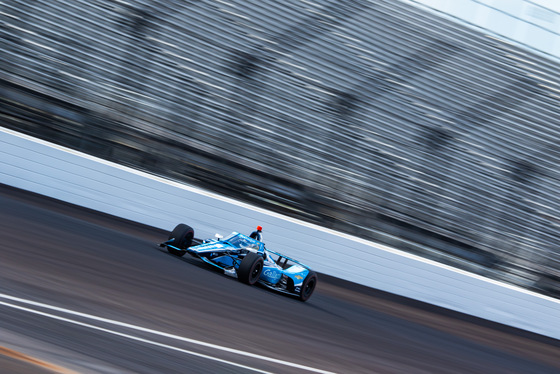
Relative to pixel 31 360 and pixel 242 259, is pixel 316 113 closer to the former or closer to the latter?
pixel 242 259

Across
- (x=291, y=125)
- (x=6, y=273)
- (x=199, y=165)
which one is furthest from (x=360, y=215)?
(x=6, y=273)

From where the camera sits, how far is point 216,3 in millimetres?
17594

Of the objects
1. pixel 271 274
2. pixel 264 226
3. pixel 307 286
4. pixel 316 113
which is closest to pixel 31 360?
pixel 271 274

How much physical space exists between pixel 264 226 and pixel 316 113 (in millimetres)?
3821

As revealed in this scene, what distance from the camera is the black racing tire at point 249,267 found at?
9234mm

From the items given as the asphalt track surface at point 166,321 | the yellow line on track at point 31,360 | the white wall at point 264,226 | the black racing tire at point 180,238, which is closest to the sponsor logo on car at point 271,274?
the asphalt track surface at point 166,321

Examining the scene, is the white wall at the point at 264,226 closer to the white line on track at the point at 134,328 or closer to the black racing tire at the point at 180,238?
the black racing tire at the point at 180,238

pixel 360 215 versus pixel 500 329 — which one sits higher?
pixel 360 215

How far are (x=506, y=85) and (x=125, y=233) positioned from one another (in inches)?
467

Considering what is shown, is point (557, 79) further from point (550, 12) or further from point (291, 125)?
point (291, 125)

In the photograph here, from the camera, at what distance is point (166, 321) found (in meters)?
5.57

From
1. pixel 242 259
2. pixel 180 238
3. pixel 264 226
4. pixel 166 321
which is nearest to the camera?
pixel 166 321

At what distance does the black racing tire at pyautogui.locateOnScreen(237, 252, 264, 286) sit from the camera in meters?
9.23

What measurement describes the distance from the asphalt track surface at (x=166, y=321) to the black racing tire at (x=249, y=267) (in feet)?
0.58
